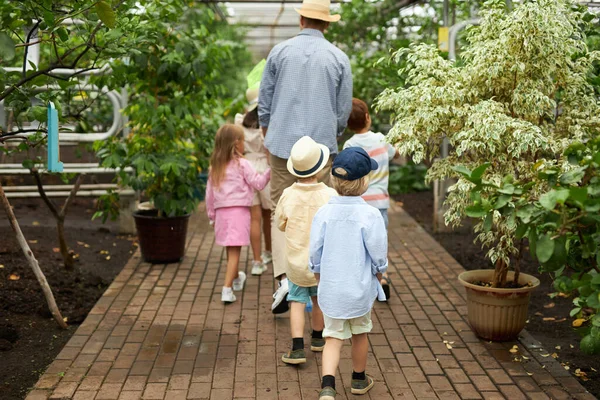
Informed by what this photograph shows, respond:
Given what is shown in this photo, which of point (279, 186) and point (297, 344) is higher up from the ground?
point (279, 186)

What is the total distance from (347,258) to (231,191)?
6.73 ft

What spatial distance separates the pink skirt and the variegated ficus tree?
60.8 inches

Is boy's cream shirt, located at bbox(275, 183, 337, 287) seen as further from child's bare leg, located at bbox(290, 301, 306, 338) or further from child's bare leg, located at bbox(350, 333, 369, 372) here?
child's bare leg, located at bbox(350, 333, 369, 372)

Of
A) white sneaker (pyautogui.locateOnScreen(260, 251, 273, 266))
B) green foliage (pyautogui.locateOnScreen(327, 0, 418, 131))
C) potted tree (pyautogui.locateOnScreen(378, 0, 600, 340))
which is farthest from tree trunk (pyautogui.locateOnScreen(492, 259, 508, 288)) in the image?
green foliage (pyautogui.locateOnScreen(327, 0, 418, 131))

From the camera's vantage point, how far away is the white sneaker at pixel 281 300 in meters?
5.33

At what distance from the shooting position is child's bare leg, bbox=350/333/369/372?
13.7 ft

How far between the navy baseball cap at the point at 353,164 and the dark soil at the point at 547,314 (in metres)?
1.73

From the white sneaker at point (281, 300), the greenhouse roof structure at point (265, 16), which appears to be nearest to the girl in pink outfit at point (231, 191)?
the white sneaker at point (281, 300)

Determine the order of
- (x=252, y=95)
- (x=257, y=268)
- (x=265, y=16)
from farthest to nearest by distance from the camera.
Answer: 1. (x=265, y=16)
2. (x=252, y=95)
3. (x=257, y=268)

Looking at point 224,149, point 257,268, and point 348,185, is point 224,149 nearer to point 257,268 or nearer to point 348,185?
point 257,268

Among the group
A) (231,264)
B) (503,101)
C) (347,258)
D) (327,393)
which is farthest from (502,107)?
(231,264)

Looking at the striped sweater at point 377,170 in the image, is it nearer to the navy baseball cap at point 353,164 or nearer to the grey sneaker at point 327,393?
the navy baseball cap at point 353,164

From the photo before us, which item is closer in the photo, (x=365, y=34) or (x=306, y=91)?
(x=306, y=91)

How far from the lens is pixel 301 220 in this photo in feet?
15.3
